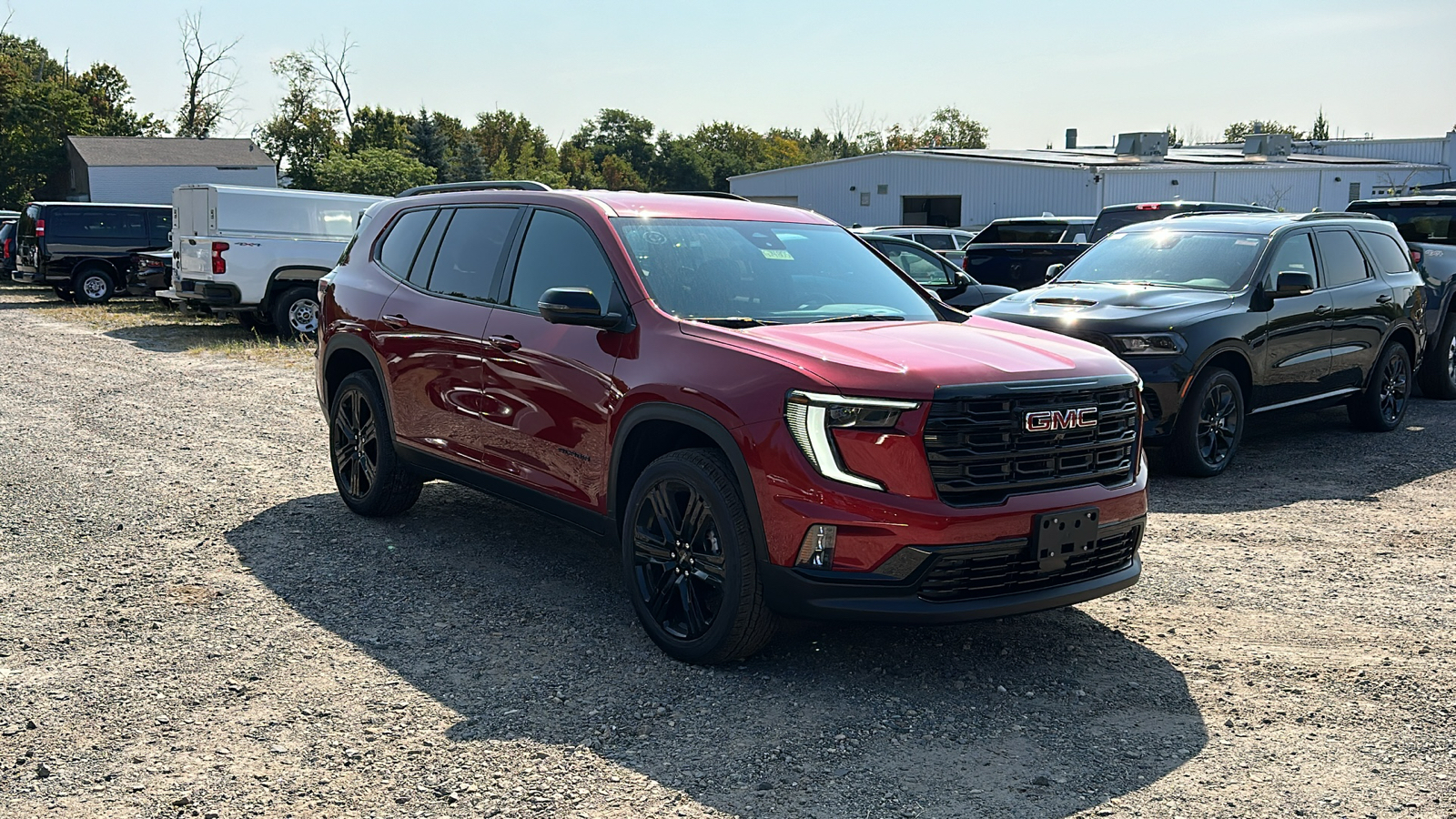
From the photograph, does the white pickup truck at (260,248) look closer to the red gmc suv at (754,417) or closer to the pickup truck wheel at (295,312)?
the pickup truck wheel at (295,312)

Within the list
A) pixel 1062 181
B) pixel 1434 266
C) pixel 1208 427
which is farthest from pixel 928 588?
pixel 1062 181

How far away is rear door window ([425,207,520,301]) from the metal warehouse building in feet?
106

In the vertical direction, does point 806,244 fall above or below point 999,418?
above

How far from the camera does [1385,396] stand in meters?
10.4

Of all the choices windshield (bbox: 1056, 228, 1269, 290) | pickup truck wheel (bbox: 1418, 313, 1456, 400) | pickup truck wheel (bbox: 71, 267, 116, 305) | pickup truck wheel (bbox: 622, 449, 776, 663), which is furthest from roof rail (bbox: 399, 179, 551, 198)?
pickup truck wheel (bbox: 71, 267, 116, 305)

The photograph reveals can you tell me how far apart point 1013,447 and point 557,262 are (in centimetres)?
233

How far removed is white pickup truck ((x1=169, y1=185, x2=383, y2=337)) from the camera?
17453mm

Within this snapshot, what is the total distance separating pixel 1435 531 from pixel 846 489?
455 cm

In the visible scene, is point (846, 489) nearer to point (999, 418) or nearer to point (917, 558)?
point (917, 558)

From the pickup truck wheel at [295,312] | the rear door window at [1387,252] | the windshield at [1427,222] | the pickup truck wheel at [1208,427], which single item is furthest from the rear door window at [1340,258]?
the pickup truck wheel at [295,312]

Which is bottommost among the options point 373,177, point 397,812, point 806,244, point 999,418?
point 397,812

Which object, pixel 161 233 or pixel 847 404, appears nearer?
pixel 847 404

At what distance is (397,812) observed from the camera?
362 cm

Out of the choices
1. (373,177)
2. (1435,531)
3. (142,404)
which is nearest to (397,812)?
(1435,531)
